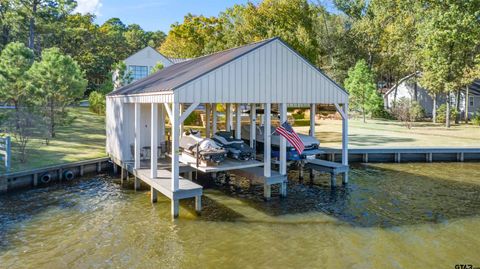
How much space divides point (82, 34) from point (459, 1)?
46.2 metres

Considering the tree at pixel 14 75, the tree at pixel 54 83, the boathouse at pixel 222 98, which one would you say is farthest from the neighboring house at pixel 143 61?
the boathouse at pixel 222 98

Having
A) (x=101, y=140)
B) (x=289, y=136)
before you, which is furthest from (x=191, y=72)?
(x=101, y=140)

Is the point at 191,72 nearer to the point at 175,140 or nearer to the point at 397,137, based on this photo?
the point at 175,140

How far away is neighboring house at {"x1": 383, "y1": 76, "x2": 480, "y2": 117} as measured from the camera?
43.4 m

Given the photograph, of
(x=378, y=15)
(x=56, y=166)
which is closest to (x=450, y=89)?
(x=378, y=15)

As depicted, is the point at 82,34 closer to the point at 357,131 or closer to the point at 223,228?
the point at 357,131

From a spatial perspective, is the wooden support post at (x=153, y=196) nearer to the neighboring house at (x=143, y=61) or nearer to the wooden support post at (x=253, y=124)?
the wooden support post at (x=253, y=124)

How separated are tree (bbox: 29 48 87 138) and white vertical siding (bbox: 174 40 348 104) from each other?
12360 millimetres

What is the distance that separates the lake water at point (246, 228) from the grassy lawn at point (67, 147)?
6.28 feet

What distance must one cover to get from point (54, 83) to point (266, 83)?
43.6ft

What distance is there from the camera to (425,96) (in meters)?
46.6

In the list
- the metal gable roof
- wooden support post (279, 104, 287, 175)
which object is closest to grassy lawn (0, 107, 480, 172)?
the metal gable roof

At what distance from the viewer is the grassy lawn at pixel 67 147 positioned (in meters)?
16.5

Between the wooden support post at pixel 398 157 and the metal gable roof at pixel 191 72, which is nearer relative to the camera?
the metal gable roof at pixel 191 72
